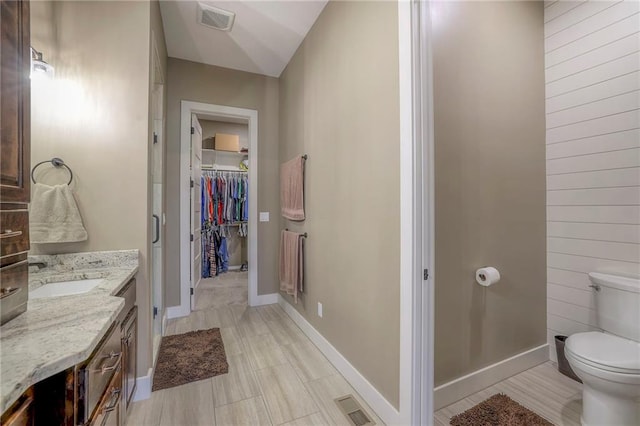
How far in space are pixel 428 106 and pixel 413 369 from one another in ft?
4.23

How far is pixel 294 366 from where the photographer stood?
6.66 ft

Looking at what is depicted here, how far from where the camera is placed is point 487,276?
1.68m

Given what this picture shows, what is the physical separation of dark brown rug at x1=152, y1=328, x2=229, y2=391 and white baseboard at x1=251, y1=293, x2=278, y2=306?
69cm

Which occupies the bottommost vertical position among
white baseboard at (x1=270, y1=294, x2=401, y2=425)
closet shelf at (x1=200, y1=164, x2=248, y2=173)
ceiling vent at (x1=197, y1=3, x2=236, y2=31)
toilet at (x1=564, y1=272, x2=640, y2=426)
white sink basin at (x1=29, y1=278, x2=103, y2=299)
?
white baseboard at (x1=270, y1=294, x2=401, y2=425)

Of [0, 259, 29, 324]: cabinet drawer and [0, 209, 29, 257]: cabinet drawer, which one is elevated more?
[0, 209, 29, 257]: cabinet drawer

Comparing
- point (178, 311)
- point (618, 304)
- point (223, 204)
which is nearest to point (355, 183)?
point (618, 304)

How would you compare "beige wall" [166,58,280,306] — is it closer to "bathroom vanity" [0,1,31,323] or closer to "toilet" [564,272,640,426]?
"bathroom vanity" [0,1,31,323]

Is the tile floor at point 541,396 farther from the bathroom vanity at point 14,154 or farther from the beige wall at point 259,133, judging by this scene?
the beige wall at point 259,133

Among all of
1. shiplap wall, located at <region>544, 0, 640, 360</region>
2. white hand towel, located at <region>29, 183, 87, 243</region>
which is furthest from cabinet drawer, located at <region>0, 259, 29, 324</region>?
shiplap wall, located at <region>544, 0, 640, 360</region>

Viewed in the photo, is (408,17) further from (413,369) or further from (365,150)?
(413,369)

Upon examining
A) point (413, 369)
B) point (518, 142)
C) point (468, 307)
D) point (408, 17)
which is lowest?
point (413, 369)

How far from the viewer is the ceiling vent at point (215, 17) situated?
2.16 m

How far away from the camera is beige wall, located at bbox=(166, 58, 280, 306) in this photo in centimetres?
289

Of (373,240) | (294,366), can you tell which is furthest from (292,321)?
(373,240)
